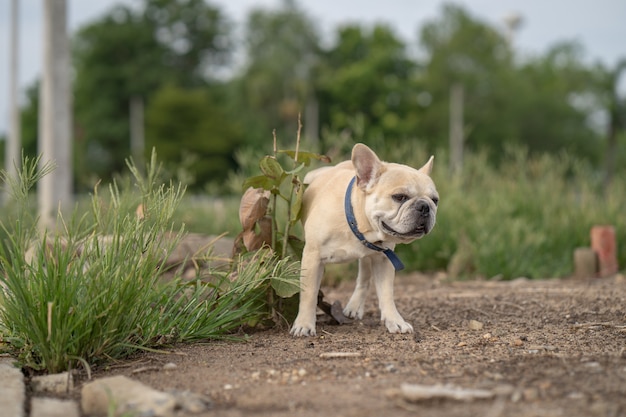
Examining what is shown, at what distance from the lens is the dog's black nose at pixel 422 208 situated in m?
3.85

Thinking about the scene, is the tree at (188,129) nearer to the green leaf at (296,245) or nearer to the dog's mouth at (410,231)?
the green leaf at (296,245)

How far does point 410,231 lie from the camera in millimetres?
3887

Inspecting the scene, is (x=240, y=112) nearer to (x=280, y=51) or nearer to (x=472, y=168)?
(x=280, y=51)

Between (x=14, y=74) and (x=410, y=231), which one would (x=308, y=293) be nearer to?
(x=410, y=231)

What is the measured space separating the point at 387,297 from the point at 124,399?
6.30ft

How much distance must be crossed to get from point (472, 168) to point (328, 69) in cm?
3774

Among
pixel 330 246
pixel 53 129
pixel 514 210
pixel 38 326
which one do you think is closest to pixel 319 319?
pixel 330 246

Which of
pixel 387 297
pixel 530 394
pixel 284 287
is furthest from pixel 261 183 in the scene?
pixel 530 394

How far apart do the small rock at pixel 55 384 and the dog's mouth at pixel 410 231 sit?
1.74m

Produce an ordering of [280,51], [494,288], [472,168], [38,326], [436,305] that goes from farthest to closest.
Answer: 1. [280,51]
2. [472,168]
3. [494,288]
4. [436,305]
5. [38,326]

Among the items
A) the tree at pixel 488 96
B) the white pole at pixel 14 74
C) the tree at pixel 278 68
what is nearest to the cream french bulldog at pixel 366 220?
the white pole at pixel 14 74

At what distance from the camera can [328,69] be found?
46.6 m

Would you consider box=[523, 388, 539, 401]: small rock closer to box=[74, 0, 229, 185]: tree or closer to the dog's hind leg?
the dog's hind leg

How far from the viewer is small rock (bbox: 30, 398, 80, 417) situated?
280 cm
